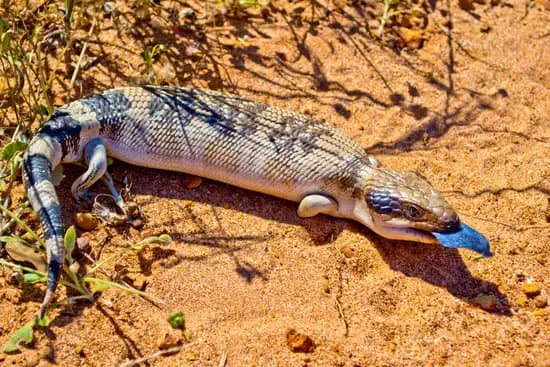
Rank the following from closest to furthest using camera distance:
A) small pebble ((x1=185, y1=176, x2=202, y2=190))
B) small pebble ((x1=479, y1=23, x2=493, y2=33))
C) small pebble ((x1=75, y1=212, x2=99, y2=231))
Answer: small pebble ((x1=75, y1=212, x2=99, y2=231)) → small pebble ((x1=185, y1=176, x2=202, y2=190)) → small pebble ((x1=479, y1=23, x2=493, y2=33))

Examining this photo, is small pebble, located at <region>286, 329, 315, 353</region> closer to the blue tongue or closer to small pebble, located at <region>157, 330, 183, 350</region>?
small pebble, located at <region>157, 330, 183, 350</region>

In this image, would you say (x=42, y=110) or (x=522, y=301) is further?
(x=42, y=110)

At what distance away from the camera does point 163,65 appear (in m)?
6.05

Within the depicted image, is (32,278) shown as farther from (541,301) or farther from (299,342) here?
(541,301)

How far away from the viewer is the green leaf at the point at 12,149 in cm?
461

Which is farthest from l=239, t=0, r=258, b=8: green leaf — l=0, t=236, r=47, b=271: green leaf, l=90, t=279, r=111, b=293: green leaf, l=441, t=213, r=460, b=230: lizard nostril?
l=90, t=279, r=111, b=293: green leaf

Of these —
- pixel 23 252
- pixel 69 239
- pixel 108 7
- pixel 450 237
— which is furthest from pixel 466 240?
pixel 108 7

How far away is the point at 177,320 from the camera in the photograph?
4148mm

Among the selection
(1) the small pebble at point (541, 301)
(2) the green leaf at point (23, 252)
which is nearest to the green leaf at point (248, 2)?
(2) the green leaf at point (23, 252)

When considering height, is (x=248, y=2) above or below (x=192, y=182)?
above

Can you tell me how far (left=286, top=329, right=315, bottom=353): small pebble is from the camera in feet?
13.5

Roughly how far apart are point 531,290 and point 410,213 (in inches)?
41.2

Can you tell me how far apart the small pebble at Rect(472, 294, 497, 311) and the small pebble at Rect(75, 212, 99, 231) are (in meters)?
2.90

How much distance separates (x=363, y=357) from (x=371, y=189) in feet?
4.55
